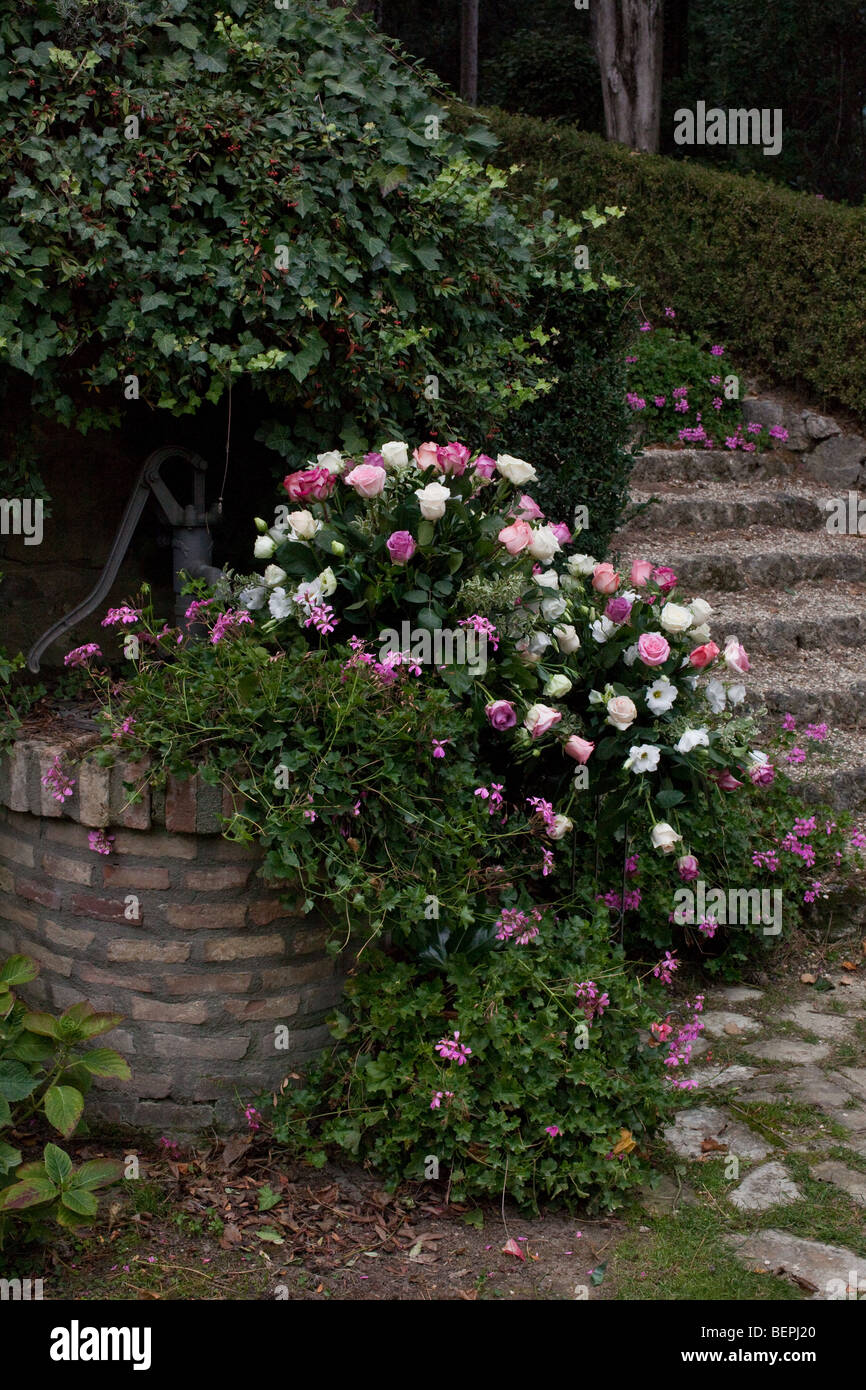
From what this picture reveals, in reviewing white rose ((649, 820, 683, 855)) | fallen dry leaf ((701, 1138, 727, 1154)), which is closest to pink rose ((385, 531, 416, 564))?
white rose ((649, 820, 683, 855))

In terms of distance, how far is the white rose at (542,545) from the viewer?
10.3ft

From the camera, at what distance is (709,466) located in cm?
723

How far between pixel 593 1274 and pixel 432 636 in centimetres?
147

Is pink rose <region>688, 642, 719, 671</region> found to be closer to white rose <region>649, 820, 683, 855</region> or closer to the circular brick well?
white rose <region>649, 820, 683, 855</region>

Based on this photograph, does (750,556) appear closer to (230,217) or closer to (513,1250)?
(230,217)

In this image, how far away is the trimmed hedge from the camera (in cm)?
766

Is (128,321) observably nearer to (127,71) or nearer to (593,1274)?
(127,71)

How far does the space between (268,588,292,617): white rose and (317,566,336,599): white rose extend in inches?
4.4

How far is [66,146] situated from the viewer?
10.3 feet

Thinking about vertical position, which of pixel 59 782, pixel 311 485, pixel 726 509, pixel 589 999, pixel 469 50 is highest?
pixel 469 50

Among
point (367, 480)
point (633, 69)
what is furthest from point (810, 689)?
point (633, 69)

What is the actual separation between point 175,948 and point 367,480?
1.24 m

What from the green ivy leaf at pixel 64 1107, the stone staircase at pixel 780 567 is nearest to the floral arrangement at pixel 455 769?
the green ivy leaf at pixel 64 1107
